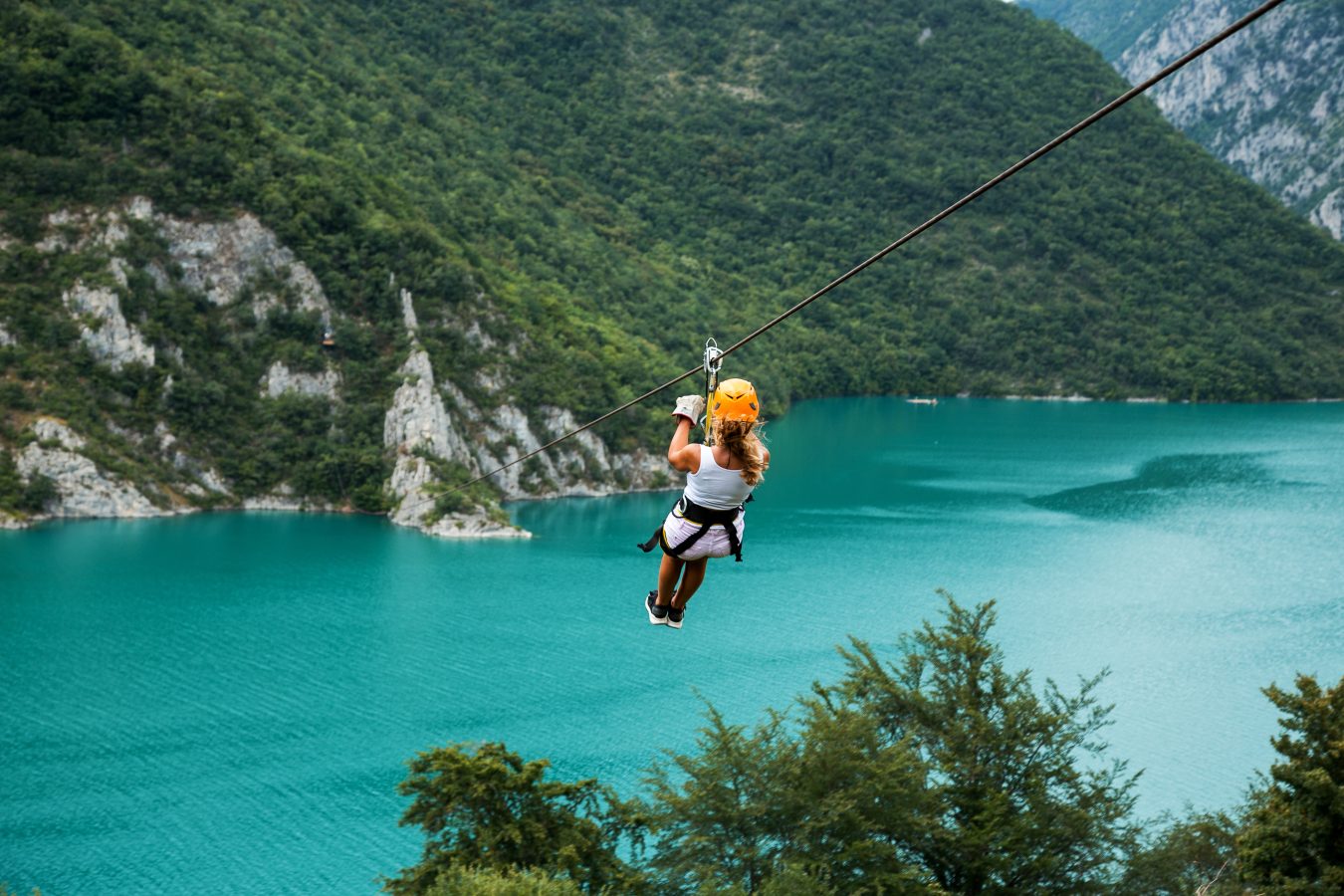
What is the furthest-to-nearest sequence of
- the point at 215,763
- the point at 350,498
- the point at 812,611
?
the point at 350,498 → the point at 812,611 → the point at 215,763

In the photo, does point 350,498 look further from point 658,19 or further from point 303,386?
point 658,19

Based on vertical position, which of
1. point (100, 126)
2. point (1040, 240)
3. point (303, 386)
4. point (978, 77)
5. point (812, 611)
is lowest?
point (812, 611)

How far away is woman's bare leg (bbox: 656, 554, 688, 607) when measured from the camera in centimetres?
865

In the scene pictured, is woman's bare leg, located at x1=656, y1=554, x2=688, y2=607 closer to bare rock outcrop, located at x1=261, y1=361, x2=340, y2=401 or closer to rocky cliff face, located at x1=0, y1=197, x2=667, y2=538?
rocky cliff face, located at x1=0, y1=197, x2=667, y2=538

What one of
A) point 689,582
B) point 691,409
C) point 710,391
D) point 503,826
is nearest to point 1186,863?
point 503,826

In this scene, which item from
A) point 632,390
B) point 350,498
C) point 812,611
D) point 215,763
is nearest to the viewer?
point 215,763

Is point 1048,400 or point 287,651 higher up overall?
point 1048,400

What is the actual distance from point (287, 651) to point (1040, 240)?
11541 centimetres

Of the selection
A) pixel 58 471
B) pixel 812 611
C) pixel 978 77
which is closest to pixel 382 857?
pixel 812 611

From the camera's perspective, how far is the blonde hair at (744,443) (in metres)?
7.73

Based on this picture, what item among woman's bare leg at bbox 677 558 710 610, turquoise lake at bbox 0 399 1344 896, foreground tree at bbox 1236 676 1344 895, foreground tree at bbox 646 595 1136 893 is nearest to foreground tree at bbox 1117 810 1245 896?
foreground tree at bbox 646 595 1136 893

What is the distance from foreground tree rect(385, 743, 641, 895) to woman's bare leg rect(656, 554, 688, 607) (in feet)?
44.6

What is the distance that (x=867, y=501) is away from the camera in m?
71.4

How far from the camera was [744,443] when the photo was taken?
307 inches
